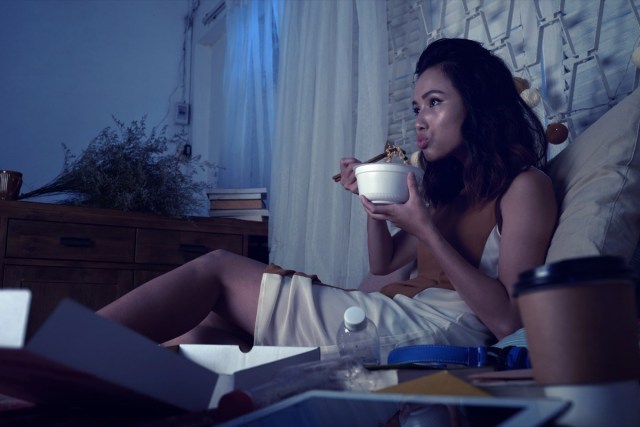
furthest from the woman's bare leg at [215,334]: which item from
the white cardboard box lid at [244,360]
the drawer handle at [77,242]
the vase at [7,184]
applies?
the vase at [7,184]

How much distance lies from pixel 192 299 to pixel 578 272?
0.94m

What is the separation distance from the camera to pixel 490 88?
4.92 feet

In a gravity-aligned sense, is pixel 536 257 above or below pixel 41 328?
above

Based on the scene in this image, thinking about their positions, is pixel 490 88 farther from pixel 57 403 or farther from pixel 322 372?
pixel 57 403

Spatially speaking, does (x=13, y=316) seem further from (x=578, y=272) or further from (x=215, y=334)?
(x=215, y=334)

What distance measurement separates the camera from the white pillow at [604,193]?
1102 millimetres

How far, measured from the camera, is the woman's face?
1.50 metres

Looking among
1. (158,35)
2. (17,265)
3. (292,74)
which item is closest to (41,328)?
(17,265)

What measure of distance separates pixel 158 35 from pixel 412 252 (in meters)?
2.52

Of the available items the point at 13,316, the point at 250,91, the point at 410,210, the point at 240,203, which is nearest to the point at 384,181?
the point at 410,210

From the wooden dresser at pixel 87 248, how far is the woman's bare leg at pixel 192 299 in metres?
1.02

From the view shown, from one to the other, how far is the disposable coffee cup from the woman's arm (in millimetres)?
709

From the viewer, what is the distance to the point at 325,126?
2.36 meters

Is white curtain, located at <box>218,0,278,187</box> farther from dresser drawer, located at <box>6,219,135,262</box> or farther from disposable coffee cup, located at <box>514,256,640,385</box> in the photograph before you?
disposable coffee cup, located at <box>514,256,640,385</box>
